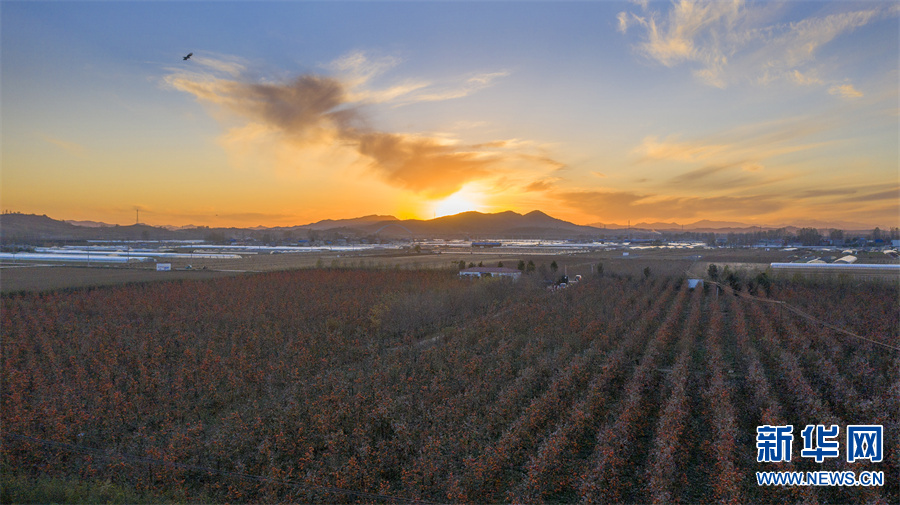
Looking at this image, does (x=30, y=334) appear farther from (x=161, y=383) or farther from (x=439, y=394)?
(x=439, y=394)

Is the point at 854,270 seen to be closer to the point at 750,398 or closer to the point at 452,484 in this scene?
the point at 750,398

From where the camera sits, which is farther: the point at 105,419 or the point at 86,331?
the point at 86,331

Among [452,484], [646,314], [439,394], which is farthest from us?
[646,314]

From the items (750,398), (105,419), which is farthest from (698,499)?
(105,419)

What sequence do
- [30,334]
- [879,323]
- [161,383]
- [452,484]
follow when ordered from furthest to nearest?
[879,323]
[30,334]
[161,383]
[452,484]

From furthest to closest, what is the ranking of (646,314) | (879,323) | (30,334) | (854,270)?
(854,270) < (646,314) < (879,323) < (30,334)

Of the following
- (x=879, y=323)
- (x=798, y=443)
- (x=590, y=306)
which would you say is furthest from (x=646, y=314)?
(x=798, y=443)
